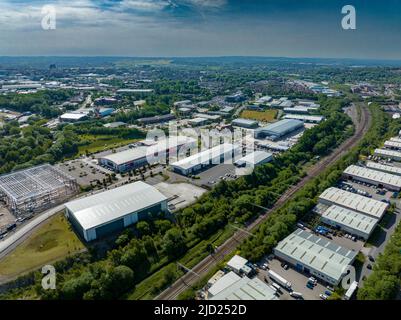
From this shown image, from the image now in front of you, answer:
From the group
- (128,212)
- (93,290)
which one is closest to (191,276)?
(93,290)

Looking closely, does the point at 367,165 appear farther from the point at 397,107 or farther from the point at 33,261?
the point at 397,107

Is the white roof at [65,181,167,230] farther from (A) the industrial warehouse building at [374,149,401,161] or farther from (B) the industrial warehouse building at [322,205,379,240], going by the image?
(A) the industrial warehouse building at [374,149,401,161]

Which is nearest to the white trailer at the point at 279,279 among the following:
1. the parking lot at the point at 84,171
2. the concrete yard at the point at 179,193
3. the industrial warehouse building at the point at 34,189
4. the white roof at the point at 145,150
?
the concrete yard at the point at 179,193

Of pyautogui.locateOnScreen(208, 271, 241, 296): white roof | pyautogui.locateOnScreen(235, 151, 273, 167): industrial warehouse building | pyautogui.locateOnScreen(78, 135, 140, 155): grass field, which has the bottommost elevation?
pyautogui.locateOnScreen(208, 271, 241, 296): white roof

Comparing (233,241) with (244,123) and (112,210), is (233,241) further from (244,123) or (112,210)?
(244,123)

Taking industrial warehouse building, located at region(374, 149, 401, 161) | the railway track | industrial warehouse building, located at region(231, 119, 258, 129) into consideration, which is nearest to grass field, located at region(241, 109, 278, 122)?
industrial warehouse building, located at region(231, 119, 258, 129)

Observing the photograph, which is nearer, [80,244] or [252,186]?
[80,244]

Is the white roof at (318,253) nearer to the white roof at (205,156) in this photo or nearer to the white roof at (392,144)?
the white roof at (205,156)
